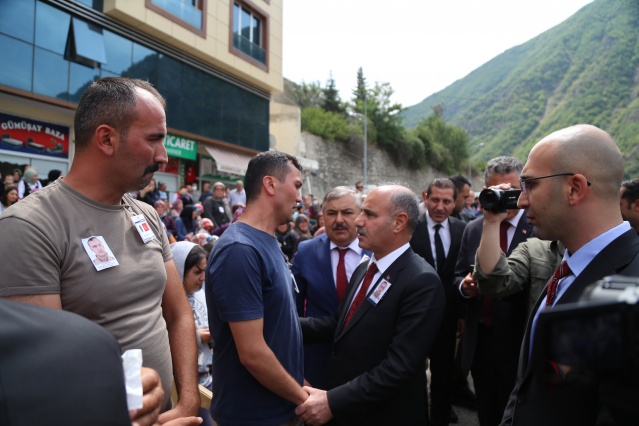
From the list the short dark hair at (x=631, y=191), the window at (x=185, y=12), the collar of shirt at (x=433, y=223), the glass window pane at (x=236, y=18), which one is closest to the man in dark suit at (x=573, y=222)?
the short dark hair at (x=631, y=191)

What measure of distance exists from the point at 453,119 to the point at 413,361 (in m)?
117

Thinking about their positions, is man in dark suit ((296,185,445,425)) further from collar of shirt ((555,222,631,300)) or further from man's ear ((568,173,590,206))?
man's ear ((568,173,590,206))

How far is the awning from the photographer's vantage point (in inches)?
685

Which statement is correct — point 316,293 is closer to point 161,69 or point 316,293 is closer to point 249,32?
point 161,69

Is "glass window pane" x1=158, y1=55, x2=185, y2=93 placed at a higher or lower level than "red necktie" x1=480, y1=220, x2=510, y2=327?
higher

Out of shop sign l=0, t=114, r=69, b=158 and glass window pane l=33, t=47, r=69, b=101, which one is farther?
glass window pane l=33, t=47, r=69, b=101

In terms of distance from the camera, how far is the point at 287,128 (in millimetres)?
25188

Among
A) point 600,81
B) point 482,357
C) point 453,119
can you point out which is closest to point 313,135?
point 482,357

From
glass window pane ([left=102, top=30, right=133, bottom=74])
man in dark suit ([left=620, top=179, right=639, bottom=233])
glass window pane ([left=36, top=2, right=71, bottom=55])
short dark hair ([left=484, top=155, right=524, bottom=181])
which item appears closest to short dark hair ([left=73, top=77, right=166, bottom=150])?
short dark hair ([left=484, top=155, right=524, bottom=181])

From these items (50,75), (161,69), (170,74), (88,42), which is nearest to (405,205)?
(50,75)

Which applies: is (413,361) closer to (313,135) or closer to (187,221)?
(187,221)

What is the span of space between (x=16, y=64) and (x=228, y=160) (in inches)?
324

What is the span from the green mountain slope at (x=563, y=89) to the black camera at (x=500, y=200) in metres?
39.0

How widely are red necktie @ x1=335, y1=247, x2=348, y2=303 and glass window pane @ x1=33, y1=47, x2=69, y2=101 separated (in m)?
12.1
